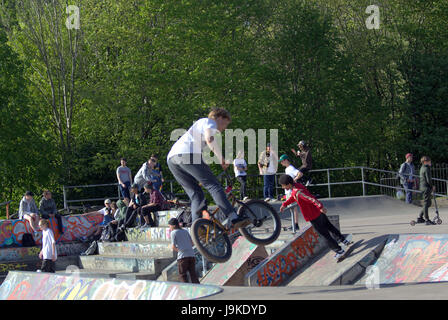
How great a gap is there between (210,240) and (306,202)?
3.05 metres

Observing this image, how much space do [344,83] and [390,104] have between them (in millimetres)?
3706

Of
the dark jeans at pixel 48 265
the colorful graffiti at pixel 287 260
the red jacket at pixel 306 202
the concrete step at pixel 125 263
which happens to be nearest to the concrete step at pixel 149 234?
the concrete step at pixel 125 263

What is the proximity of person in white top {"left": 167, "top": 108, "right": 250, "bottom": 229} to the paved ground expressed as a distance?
1.27 m

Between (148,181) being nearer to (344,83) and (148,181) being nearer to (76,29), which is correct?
(76,29)

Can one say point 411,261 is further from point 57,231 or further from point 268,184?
point 57,231

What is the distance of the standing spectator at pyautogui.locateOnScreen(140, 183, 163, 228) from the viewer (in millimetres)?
16562

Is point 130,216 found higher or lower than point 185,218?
lower

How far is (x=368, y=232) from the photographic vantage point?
13773 mm

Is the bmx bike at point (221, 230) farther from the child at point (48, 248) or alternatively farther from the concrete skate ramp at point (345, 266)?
the child at point (48, 248)

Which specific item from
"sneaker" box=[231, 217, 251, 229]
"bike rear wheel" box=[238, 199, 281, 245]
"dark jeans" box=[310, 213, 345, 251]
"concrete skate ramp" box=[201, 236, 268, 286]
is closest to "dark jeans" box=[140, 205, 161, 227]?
"concrete skate ramp" box=[201, 236, 268, 286]

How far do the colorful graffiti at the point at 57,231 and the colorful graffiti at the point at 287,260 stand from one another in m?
9.14

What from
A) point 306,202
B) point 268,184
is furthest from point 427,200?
point 306,202

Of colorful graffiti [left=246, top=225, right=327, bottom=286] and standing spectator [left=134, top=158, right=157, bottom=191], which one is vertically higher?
standing spectator [left=134, top=158, right=157, bottom=191]

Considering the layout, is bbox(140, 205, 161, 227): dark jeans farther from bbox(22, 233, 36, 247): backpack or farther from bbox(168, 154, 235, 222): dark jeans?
bbox(168, 154, 235, 222): dark jeans
